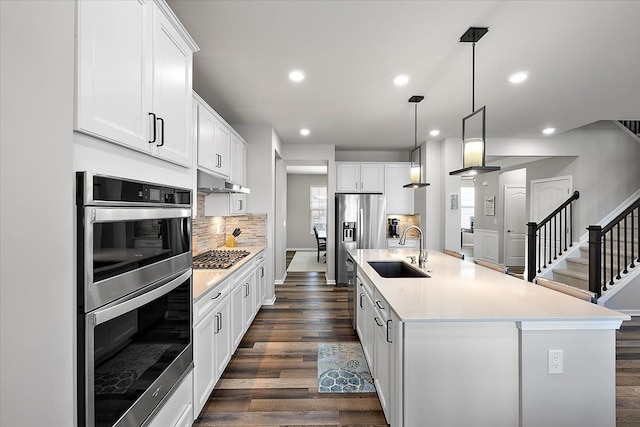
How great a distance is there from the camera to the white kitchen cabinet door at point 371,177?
624 centimetres

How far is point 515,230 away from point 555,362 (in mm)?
6950

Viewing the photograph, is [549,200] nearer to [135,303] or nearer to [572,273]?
[572,273]

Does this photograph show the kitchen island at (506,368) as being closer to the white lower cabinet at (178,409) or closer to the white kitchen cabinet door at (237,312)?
the white lower cabinet at (178,409)

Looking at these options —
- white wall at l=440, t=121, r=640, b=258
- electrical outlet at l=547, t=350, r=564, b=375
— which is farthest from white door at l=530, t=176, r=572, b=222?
electrical outlet at l=547, t=350, r=564, b=375

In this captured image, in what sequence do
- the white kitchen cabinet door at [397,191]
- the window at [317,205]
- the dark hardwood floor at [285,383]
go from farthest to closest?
1. the window at [317,205]
2. the white kitchen cabinet door at [397,191]
3. the dark hardwood floor at [285,383]

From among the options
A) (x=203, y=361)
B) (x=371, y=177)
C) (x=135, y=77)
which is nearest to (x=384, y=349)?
(x=203, y=361)

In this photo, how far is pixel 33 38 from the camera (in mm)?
813

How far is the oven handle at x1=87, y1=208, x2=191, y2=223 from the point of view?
1056 mm

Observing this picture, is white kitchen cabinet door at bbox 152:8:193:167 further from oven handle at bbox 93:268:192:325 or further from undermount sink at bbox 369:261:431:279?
undermount sink at bbox 369:261:431:279

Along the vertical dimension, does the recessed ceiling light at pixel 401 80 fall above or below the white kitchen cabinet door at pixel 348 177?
above

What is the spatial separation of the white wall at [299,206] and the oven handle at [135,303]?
902 centimetres

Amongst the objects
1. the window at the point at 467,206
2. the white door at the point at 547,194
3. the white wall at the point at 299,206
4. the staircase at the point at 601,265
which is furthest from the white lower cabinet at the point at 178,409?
the window at the point at 467,206

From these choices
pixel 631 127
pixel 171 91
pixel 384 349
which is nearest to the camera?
pixel 171 91

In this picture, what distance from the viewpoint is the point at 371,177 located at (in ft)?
20.5
